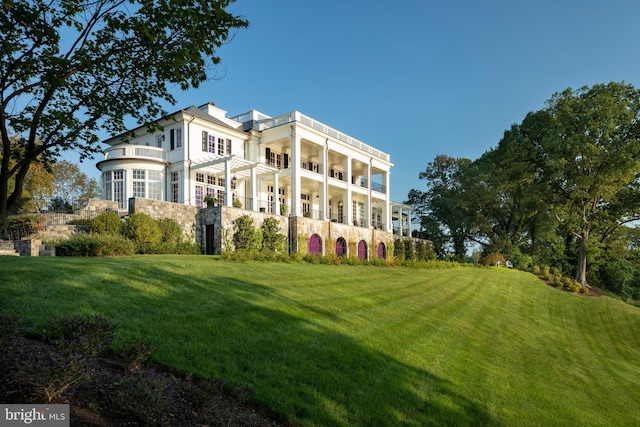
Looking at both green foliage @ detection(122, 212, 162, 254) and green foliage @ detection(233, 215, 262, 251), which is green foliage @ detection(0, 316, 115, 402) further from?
green foliage @ detection(233, 215, 262, 251)

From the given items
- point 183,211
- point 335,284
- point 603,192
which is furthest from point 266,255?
point 603,192

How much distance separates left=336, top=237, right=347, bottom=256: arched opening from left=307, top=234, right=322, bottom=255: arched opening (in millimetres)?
2689

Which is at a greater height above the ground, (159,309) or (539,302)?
(159,309)

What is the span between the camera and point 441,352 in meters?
7.98

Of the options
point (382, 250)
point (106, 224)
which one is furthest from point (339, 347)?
point (382, 250)


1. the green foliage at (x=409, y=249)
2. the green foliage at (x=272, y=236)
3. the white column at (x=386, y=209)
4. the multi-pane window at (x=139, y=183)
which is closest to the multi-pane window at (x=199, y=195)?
the multi-pane window at (x=139, y=183)

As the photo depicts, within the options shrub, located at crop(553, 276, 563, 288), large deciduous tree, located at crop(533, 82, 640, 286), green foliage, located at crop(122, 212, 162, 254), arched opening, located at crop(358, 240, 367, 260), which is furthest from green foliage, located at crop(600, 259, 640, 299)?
green foliage, located at crop(122, 212, 162, 254)

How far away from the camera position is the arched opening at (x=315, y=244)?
94.6ft

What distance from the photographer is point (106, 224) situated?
18562 mm

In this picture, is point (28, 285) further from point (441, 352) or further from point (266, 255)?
point (266, 255)

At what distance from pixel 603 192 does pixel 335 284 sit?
26.7 metres

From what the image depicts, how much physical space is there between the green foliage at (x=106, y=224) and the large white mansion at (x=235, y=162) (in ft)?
13.3

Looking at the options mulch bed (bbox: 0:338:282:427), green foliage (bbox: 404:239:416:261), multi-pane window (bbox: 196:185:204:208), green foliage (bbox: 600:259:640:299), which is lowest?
green foliage (bbox: 600:259:640:299)

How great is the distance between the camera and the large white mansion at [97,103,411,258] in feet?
85.1
